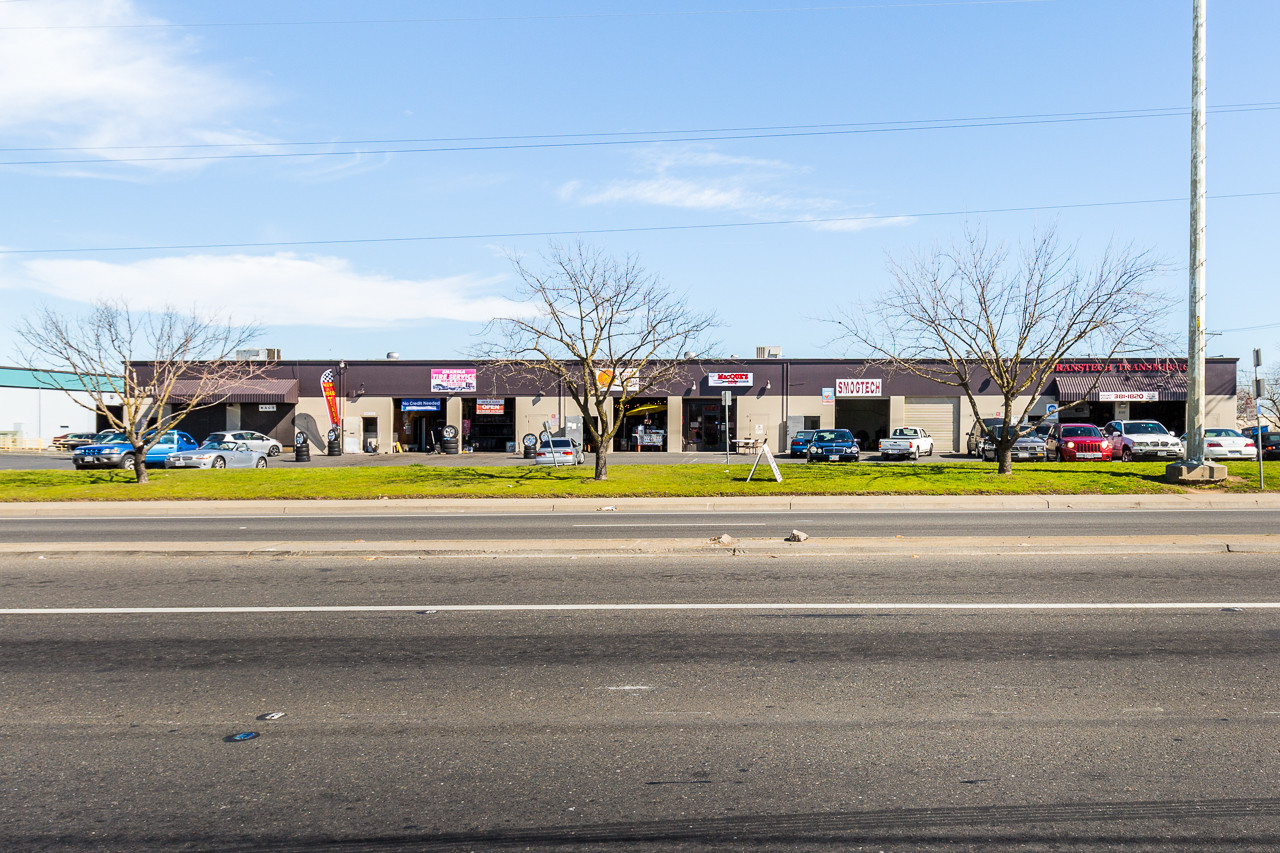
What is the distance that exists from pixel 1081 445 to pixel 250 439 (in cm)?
3480

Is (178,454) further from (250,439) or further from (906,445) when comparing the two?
(906,445)

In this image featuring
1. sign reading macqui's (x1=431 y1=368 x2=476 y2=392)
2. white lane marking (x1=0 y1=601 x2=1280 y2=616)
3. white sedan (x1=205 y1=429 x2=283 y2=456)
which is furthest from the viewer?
sign reading macqui's (x1=431 y1=368 x2=476 y2=392)

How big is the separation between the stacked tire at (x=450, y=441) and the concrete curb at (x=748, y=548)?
37355 millimetres

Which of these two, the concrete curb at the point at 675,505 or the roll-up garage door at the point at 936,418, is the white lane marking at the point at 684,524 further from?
the roll-up garage door at the point at 936,418

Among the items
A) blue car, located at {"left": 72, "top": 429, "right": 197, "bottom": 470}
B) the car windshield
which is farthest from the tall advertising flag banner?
the car windshield

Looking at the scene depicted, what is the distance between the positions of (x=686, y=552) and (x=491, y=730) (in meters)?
6.30

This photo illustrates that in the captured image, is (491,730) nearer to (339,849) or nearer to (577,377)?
(339,849)

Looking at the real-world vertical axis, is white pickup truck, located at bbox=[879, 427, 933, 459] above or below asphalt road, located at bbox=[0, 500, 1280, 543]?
above

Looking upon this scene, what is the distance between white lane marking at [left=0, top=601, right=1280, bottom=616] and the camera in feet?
25.7

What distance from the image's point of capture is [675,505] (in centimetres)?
2064

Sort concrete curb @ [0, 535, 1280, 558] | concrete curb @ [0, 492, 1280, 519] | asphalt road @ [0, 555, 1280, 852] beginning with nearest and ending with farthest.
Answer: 1. asphalt road @ [0, 555, 1280, 852]
2. concrete curb @ [0, 535, 1280, 558]
3. concrete curb @ [0, 492, 1280, 519]

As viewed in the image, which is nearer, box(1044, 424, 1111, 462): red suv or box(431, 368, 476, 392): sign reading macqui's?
box(1044, 424, 1111, 462): red suv

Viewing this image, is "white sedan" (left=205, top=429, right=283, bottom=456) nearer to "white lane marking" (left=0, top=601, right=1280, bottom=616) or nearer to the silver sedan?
the silver sedan

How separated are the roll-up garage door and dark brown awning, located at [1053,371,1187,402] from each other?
5622mm
